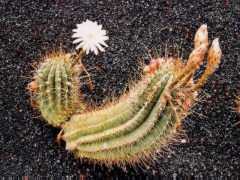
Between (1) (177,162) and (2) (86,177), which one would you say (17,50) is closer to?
(2) (86,177)

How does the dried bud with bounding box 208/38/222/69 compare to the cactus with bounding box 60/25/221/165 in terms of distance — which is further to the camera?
the cactus with bounding box 60/25/221/165

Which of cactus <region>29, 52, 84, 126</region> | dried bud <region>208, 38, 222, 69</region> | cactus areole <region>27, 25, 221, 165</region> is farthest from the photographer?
cactus <region>29, 52, 84, 126</region>

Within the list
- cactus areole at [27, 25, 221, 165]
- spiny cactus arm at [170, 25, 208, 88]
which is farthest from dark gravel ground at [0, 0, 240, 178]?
spiny cactus arm at [170, 25, 208, 88]

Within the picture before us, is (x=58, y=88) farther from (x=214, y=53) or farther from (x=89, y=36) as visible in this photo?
(x=214, y=53)

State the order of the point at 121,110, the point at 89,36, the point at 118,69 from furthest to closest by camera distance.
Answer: the point at 118,69 → the point at 89,36 → the point at 121,110

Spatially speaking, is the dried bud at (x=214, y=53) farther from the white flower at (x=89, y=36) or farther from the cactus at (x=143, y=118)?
the white flower at (x=89, y=36)

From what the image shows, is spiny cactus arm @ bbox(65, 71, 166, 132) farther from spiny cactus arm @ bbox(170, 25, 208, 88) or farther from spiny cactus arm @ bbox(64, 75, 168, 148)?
spiny cactus arm @ bbox(170, 25, 208, 88)

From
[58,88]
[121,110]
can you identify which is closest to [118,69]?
[58,88]
